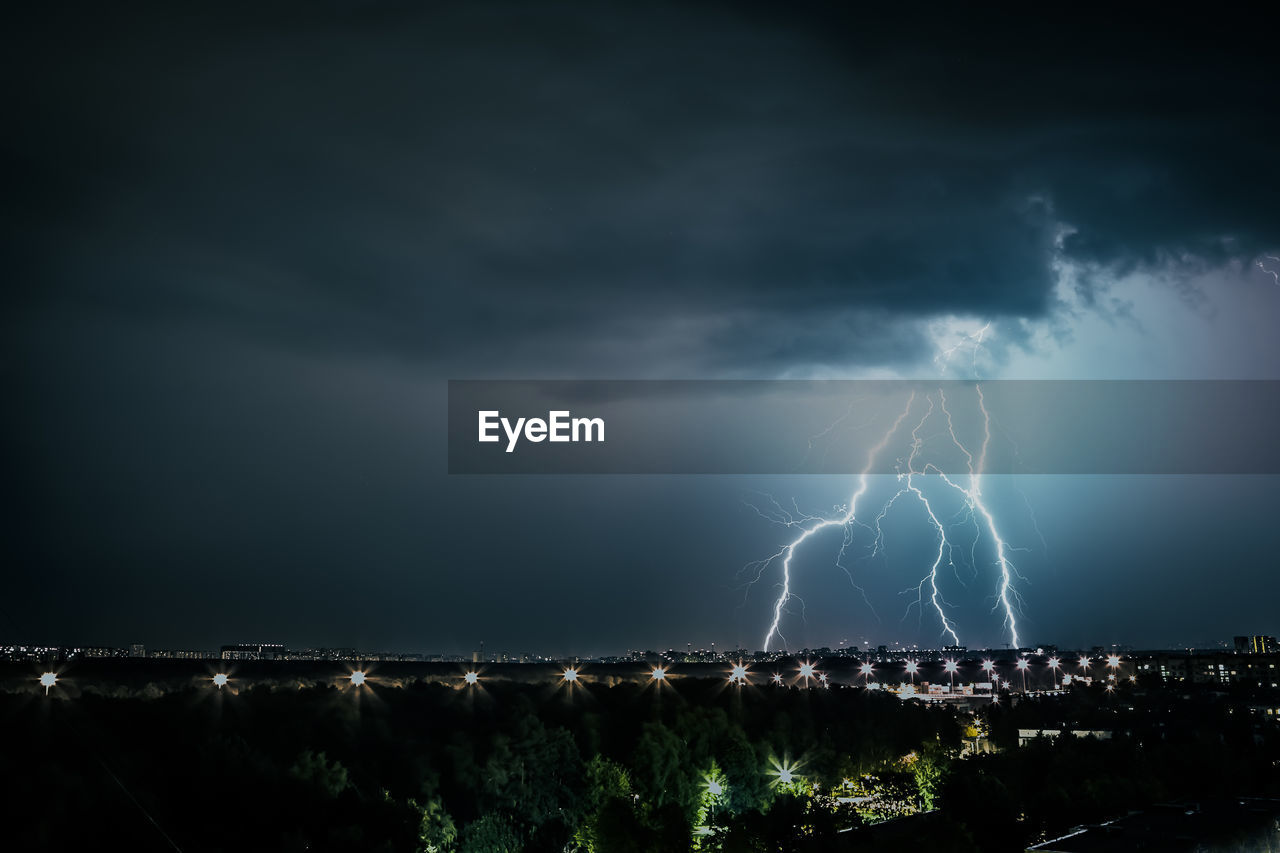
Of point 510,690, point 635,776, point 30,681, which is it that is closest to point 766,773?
point 635,776

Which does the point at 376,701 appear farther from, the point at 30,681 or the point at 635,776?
the point at 30,681

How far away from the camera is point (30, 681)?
76188mm

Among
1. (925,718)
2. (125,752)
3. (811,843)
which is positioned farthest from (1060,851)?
(925,718)

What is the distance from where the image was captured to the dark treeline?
22.1 meters

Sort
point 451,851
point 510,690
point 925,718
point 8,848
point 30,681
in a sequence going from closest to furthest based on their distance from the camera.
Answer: point 8,848, point 451,851, point 925,718, point 510,690, point 30,681

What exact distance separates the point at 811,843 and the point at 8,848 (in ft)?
53.7

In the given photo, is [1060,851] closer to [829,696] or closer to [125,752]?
[125,752]

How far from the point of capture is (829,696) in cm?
5791

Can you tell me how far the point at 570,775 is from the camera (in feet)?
109

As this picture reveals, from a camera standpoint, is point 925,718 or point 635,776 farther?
point 925,718

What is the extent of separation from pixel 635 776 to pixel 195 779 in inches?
558

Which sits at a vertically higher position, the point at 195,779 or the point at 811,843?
the point at 195,779

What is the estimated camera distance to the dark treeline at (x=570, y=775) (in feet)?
72.4

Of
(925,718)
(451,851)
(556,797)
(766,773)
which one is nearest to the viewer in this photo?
(451,851)
